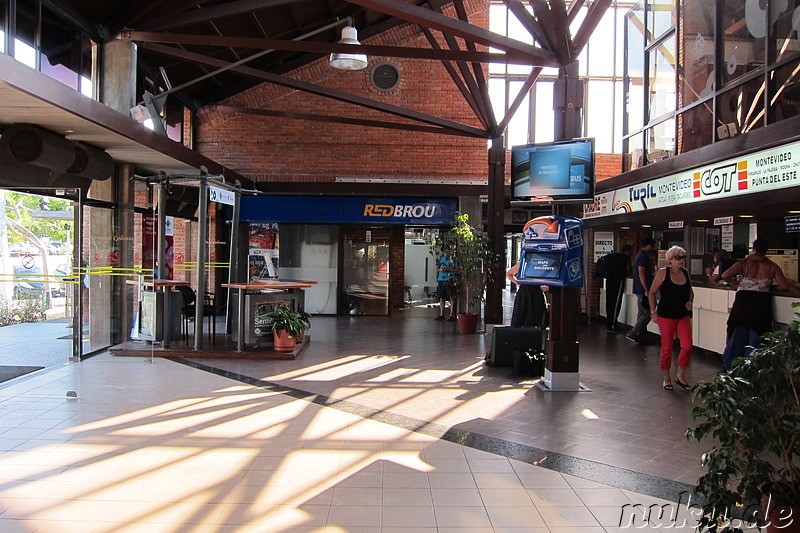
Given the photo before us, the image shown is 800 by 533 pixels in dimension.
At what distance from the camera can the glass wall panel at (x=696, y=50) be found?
31.0 feet

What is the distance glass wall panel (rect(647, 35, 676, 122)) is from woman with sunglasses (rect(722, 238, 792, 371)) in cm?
422

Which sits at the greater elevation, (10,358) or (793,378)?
(793,378)

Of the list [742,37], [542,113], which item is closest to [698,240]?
[742,37]

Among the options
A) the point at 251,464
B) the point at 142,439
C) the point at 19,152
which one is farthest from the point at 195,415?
the point at 19,152

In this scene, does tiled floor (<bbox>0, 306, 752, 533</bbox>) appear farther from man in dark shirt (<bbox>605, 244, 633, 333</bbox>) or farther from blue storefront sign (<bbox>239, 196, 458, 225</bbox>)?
blue storefront sign (<bbox>239, 196, 458, 225</bbox>)

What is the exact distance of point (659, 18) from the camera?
1101cm

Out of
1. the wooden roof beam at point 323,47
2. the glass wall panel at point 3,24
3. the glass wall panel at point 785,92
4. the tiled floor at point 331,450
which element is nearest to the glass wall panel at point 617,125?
the glass wall panel at point 785,92

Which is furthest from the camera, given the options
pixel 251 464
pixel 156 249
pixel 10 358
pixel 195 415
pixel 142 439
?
pixel 156 249

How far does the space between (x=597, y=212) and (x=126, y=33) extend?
8.76 metres

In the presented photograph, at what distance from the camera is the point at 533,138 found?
48.4 feet

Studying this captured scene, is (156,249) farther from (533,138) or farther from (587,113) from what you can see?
(587,113)

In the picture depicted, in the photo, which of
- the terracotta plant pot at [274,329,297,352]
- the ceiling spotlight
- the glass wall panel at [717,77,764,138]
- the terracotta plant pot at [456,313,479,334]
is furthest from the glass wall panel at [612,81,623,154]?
the ceiling spotlight

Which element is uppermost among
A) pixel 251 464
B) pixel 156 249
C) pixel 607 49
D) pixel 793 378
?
pixel 607 49

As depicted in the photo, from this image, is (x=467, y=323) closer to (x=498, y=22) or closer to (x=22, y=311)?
(x=22, y=311)
